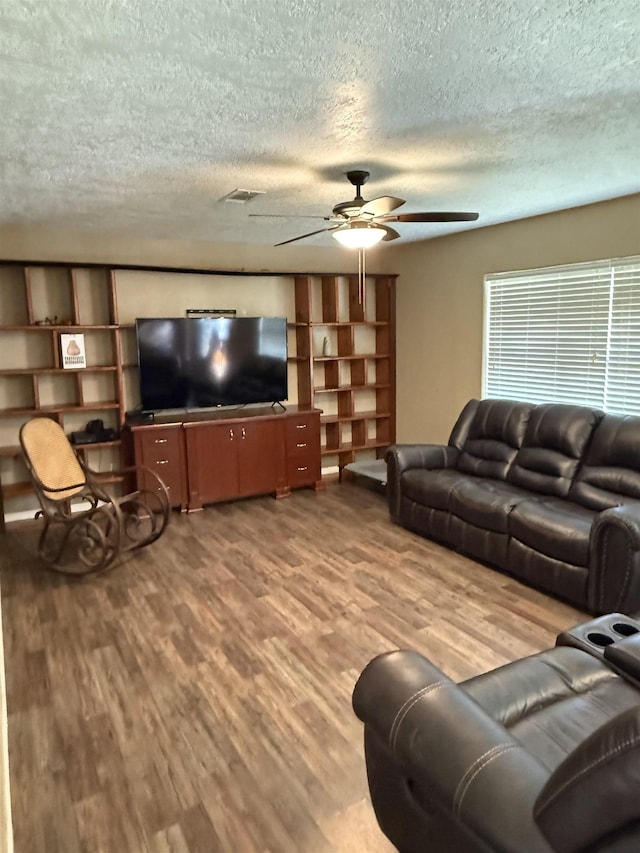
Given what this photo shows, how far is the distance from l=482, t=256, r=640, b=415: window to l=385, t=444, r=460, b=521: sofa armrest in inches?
37.9

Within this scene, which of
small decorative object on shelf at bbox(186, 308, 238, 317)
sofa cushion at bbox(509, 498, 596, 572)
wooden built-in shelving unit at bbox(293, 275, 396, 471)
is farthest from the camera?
wooden built-in shelving unit at bbox(293, 275, 396, 471)

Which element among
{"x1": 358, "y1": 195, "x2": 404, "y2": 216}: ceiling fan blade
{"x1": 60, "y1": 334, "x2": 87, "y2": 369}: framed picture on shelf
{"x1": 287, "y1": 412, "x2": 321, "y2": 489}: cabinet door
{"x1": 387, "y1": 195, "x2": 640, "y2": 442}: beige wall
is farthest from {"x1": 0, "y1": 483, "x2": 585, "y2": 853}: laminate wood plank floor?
{"x1": 358, "y1": 195, "x2": 404, "y2": 216}: ceiling fan blade

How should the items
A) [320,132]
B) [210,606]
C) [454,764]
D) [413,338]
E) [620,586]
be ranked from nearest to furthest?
[454,764]
[320,132]
[620,586]
[210,606]
[413,338]

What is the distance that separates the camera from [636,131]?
2.54 m

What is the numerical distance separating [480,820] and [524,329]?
4.25m

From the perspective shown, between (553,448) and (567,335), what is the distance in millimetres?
1069

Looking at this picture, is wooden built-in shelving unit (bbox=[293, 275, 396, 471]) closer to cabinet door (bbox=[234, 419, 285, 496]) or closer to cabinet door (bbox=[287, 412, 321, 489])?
cabinet door (bbox=[287, 412, 321, 489])

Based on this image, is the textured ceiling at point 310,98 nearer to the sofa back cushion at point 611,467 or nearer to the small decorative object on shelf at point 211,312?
the sofa back cushion at point 611,467

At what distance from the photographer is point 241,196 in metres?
3.50

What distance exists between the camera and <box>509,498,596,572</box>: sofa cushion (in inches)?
125

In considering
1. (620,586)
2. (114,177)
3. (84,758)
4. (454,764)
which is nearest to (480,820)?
(454,764)

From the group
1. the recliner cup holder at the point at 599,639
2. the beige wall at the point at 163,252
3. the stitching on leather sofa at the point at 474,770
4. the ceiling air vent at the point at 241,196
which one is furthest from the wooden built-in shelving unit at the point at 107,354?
the stitching on leather sofa at the point at 474,770

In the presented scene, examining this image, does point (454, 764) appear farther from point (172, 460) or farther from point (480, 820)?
point (172, 460)

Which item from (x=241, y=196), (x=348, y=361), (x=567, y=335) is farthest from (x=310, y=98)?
(x=348, y=361)
